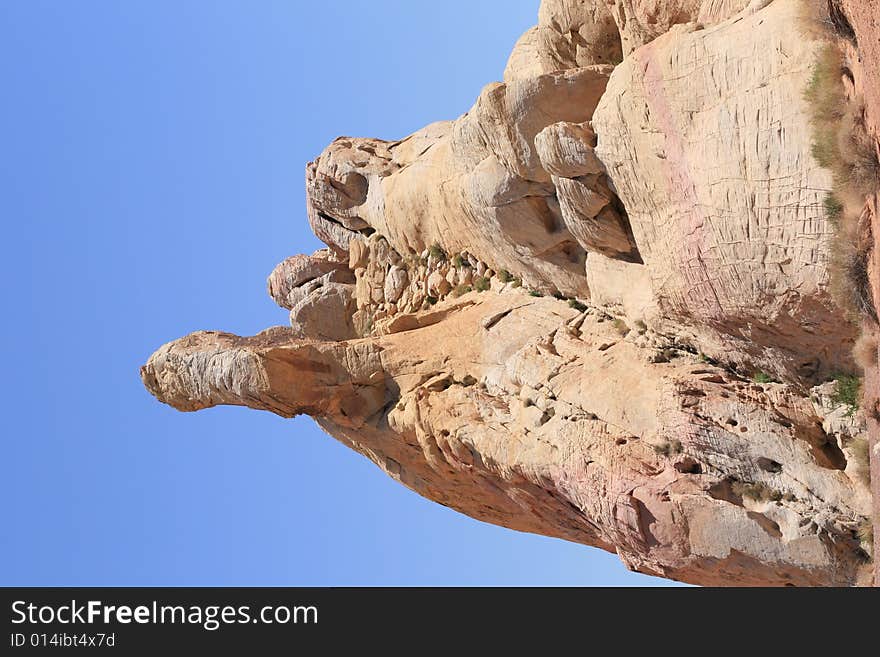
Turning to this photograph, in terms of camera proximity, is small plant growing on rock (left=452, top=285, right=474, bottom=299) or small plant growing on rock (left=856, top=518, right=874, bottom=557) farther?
small plant growing on rock (left=452, top=285, right=474, bottom=299)

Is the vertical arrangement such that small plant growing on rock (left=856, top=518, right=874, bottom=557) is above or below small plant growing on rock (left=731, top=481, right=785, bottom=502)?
below

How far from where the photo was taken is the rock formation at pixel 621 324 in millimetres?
13938

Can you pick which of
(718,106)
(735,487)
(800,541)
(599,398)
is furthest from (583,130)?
(800,541)

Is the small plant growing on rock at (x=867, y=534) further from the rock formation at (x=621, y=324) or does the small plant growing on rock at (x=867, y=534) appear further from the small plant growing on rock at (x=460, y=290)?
the small plant growing on rock at (x=460, y=290)

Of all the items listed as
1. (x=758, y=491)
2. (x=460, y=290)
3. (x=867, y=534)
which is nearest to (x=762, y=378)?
(x=758, y=491)

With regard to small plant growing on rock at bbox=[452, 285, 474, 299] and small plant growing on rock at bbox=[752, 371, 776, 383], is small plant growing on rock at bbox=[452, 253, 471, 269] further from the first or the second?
small plant growing on rock at bbox=[752, 371, 776, 383]

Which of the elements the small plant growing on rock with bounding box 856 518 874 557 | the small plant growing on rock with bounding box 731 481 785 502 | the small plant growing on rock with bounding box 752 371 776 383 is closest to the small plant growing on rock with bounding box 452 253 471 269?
the small plant growing on rock with bounding box 752 371 776 383

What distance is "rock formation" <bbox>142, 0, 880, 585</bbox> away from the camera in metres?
13.9

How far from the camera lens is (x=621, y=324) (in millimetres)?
19188

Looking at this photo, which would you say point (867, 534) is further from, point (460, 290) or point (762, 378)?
point (460, 290)

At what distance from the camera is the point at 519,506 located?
864 inches

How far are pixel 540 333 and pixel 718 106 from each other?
796 centimetres

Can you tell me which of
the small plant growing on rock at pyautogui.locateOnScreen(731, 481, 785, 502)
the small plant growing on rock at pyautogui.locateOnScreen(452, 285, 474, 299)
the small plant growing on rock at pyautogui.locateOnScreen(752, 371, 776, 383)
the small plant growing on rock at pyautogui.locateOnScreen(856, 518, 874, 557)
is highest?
the small plant growing on rock at pyautogui.locateOnScreen(452, 285, 474, 299)
